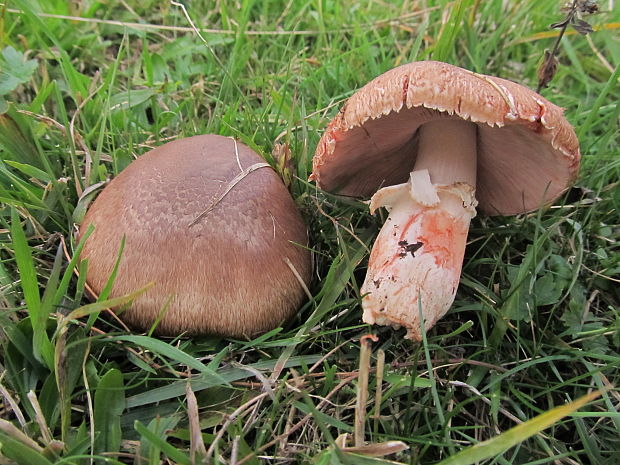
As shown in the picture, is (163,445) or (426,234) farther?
(426,234)

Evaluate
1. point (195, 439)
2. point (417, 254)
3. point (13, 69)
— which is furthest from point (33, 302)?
point (13, 69)

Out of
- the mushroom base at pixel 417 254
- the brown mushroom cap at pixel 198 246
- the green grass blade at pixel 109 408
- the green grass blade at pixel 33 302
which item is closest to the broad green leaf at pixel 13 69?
the brown mushroom cap at pixel 198 246

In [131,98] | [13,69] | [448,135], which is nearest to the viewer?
[448,135]

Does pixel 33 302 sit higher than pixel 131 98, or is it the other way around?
pixel 131 98

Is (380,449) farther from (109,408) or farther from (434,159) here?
(434,159)

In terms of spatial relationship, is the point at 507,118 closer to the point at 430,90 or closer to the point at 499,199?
the point at 430,90

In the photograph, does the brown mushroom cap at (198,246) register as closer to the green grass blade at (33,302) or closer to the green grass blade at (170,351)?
the green grass blade at (170,351)
